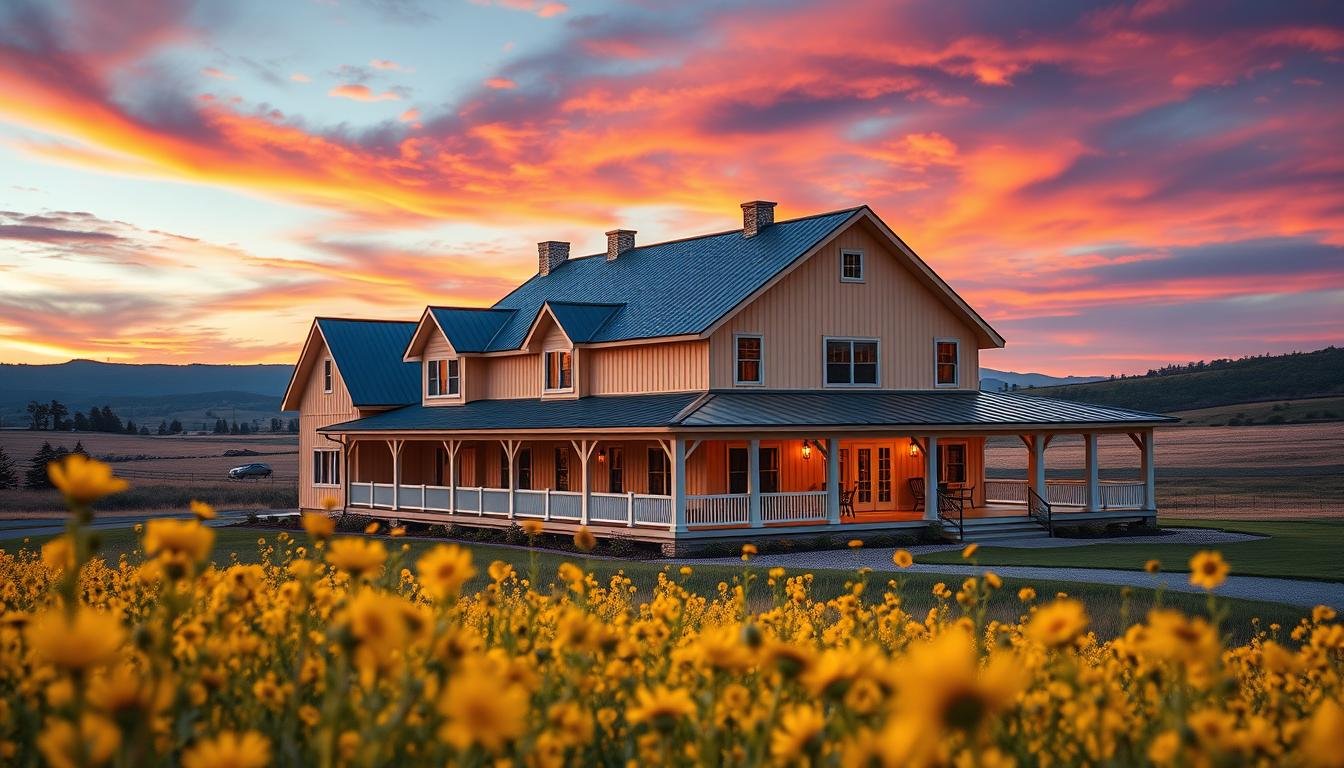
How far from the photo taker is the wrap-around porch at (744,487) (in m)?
28.5

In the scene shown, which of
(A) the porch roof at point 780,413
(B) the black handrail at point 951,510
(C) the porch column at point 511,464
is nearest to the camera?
(A) the porch roof at point 780,413

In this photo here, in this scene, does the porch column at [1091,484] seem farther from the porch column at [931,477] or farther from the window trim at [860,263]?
the window trim at [860,263]

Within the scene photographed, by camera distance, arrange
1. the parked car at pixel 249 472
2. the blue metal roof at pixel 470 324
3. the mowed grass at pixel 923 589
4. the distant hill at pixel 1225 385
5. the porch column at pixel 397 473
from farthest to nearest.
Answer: the distant hill at pixel 1225 385, the parked car at pixel 249 472, the blue metal roof at pixel 470 324, the porch column at pixel 397 473, the mowed grass at pixel 923 589

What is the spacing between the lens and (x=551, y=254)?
149 ft

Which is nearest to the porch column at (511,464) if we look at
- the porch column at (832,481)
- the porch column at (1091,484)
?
the porch column at (832,481)

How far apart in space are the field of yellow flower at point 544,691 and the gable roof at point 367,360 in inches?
1447

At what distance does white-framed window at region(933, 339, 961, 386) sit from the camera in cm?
3544

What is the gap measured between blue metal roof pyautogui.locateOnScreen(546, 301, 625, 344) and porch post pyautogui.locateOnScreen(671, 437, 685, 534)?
797 centimetres

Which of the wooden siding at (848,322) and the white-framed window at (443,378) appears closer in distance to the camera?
the wooden siding at (848,322)

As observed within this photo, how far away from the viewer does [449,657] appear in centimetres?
312

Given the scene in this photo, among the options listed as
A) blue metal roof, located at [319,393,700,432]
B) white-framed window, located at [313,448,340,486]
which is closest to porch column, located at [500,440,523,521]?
blue metal roof, located at [319,393,700,432]

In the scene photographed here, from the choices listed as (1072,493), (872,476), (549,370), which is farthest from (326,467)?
(1072,493)

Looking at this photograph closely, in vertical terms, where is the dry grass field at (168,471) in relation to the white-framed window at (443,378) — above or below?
below

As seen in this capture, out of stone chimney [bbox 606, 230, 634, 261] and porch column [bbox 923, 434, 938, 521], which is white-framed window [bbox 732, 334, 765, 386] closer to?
porch column [bbox 923, 434, 938, 521]
